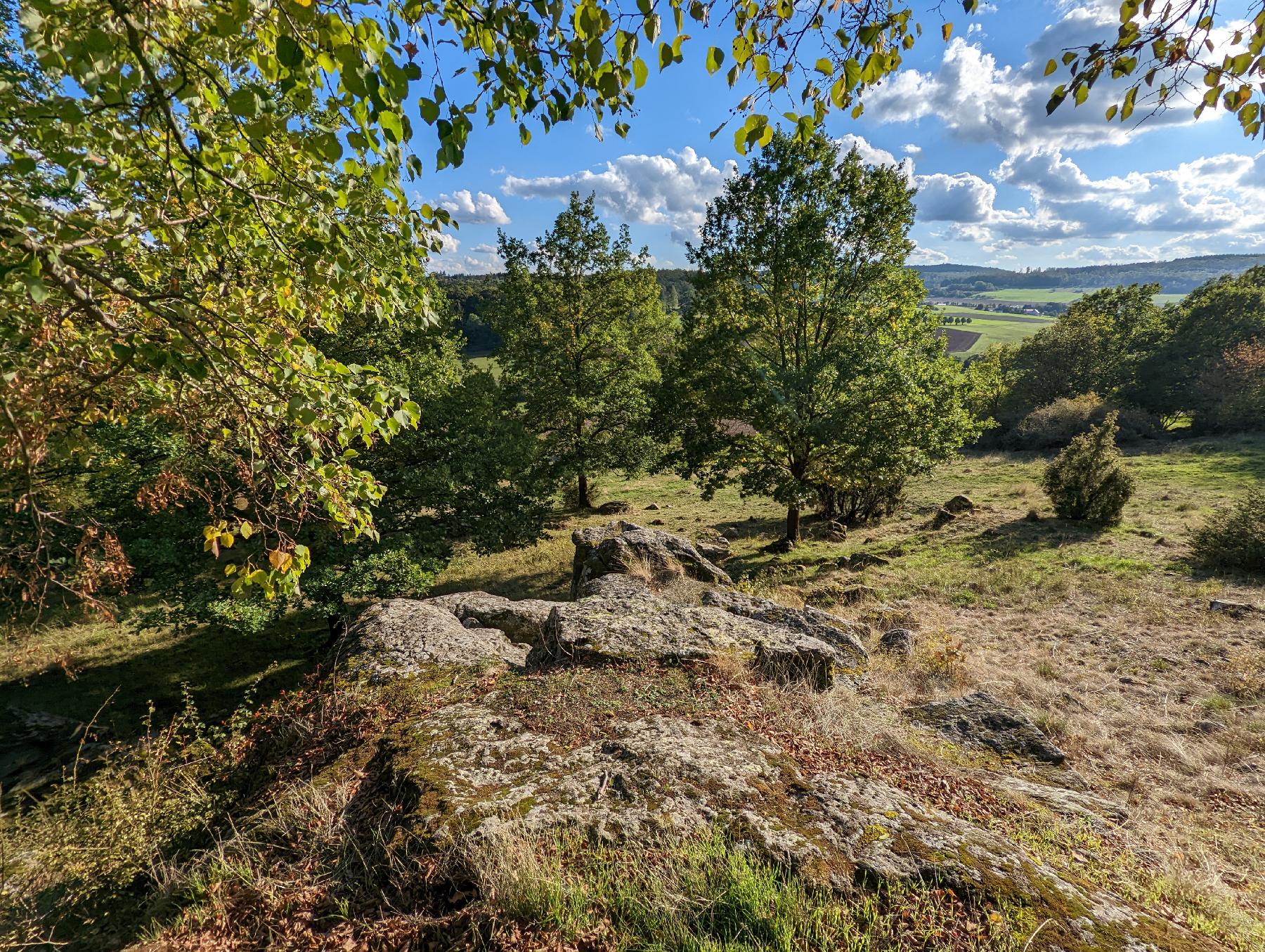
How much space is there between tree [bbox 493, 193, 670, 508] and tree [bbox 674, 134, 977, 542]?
470 centimetres

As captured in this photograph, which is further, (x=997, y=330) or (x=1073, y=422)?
(x=997, y=330)

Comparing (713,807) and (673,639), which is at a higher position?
(713,807)

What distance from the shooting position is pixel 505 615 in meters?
8.28

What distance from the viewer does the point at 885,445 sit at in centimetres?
1370

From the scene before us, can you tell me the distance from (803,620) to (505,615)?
5.08m

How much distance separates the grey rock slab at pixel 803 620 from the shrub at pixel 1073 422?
34464mm

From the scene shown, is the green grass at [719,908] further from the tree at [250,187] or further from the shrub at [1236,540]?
the shrub at [1236,540]

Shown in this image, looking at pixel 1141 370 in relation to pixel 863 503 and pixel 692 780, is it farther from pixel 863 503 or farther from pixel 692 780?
pixel 692 780

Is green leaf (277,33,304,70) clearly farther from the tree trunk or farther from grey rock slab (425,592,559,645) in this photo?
the tree trunk

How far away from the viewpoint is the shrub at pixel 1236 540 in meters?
11.5

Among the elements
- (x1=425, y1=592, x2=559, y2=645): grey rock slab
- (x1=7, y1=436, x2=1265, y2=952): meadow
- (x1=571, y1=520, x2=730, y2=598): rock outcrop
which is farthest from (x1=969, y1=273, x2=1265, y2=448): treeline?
(x1=425, y1=592, x2=559, y2=645): grey rock slab

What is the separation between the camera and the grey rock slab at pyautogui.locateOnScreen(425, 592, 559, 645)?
8.07m

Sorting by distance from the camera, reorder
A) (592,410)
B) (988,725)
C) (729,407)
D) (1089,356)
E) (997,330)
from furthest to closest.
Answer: (997,330) < (1089,356) < (592,410) < (729,407) < (988,725)

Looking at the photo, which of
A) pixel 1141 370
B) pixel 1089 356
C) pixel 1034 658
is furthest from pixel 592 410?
pixel 1141 370
